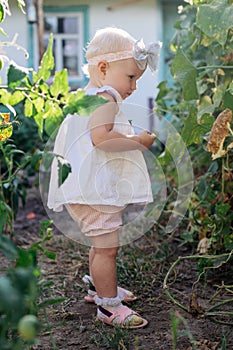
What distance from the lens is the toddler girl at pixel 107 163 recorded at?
228 centimetres

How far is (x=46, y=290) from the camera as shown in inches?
105

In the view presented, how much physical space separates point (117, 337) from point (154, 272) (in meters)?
0.87

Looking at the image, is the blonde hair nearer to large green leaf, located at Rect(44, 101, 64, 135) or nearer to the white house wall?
large green leaf, located at Rect(44, 101, 64, 135)

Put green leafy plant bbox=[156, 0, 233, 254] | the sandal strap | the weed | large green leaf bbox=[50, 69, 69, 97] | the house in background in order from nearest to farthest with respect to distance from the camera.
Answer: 1. large green leaf bbox=[50, 69, 69, 97]
2. the weed
3. the sandal strap
4. green leafy plant bbox=[156, 0, 233, 254]
5. the house in background

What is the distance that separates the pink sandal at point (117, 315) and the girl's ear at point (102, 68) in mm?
813

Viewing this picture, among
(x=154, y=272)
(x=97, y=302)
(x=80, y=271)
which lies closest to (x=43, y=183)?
(x=80, y=271)

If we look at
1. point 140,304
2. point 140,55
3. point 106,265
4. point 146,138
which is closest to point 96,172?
point 146,138

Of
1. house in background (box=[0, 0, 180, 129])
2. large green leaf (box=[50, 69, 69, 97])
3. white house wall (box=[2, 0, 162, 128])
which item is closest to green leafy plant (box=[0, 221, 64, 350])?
large green leaf (box=[50, 69, 69, 97])

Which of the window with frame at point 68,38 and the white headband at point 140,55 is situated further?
the window with frame at point 68,38

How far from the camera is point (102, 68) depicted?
93.4 inches

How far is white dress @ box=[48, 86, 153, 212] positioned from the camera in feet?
7.52

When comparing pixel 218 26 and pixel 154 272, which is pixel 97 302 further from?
pixel 218 26

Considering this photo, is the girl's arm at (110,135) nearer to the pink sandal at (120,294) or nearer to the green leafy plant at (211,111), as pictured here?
the green leafy plant at (211,111)

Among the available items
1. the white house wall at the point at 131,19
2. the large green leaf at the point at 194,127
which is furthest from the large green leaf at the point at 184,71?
the white house wall at the point at 131,19
